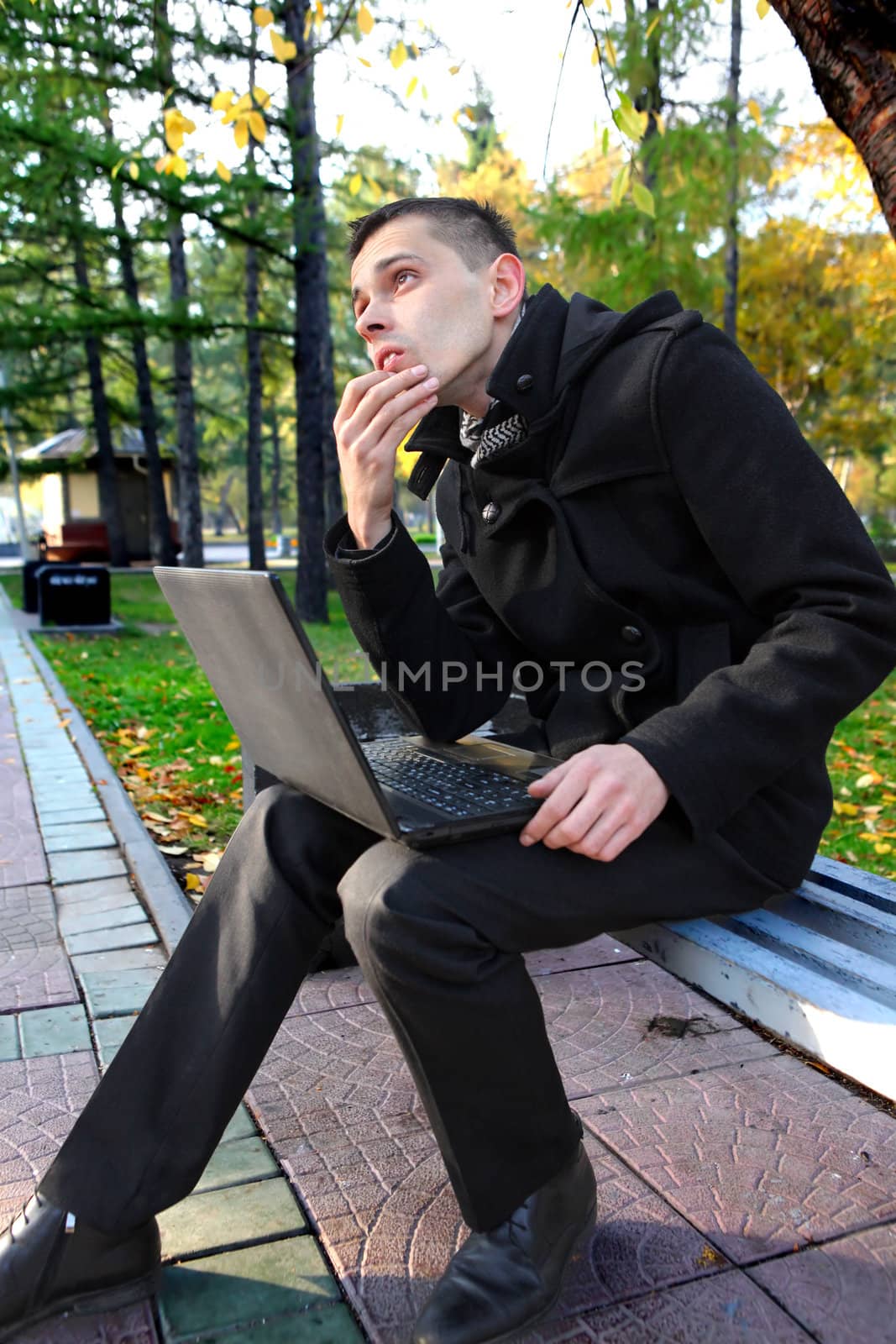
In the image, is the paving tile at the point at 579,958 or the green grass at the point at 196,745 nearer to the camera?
the paving tile at the point at 579,958

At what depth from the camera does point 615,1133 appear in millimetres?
2500

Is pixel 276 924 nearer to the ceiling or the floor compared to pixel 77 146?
nearer to the floor

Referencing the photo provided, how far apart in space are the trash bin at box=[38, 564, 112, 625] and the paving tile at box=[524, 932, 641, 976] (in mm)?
12340

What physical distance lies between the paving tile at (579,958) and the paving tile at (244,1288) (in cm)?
140

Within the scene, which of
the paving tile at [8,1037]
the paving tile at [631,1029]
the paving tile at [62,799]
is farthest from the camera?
the paving tile at [62,799]

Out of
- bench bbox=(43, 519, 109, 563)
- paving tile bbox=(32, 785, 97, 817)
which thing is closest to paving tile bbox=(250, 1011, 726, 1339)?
paving tile bbox=(32, 785, 97, 817)

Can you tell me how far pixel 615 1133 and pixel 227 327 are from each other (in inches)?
550

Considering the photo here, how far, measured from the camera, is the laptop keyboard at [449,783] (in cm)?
188

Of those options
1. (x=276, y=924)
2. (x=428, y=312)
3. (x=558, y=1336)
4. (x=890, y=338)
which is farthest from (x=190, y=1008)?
(x=890, y=338)

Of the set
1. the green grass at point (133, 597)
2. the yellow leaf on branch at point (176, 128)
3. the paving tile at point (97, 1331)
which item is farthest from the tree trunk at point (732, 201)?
the paving tile at point (97, 1331)

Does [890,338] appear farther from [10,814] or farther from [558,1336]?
[558,1336]

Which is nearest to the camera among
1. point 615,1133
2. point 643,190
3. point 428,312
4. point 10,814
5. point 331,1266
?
point 331,1266

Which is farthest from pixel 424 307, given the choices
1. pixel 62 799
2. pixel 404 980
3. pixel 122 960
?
pixel 62 799

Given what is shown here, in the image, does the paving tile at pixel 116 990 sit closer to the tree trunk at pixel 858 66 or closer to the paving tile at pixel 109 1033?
the paving tile at pixel 109 1033
